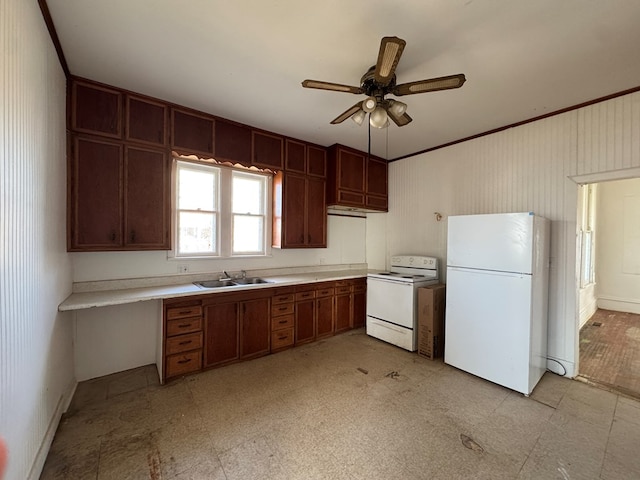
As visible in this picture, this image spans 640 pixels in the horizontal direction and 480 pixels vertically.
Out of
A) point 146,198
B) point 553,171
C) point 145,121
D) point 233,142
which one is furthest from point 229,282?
point 553,171

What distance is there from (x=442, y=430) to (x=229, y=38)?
333 centimetres

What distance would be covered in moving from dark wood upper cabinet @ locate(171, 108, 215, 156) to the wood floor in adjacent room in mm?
4875

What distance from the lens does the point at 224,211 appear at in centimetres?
350

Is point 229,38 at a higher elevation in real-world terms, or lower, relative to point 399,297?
higher

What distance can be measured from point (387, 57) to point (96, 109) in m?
2.64

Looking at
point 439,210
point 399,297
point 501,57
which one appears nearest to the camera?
point 501,57

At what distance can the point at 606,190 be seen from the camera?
540cm

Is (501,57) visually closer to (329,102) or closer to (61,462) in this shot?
(329,102)

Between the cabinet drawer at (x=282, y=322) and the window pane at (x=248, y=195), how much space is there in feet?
4.90

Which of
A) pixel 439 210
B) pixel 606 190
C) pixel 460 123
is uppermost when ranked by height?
pixel 460 123

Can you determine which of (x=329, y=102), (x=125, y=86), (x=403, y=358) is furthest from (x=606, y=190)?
(x=125, y=86)

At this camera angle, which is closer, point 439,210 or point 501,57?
point 501,57

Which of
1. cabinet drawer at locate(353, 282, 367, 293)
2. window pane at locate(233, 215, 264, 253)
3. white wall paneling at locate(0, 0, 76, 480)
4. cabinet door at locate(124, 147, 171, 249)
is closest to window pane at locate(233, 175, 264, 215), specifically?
window pane at locate(233, 215, 264, 253)

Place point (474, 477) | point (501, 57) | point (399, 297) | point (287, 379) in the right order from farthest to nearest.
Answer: point (399, 297) → point (287, 379) → point (501, 57) → point (474, 477)
